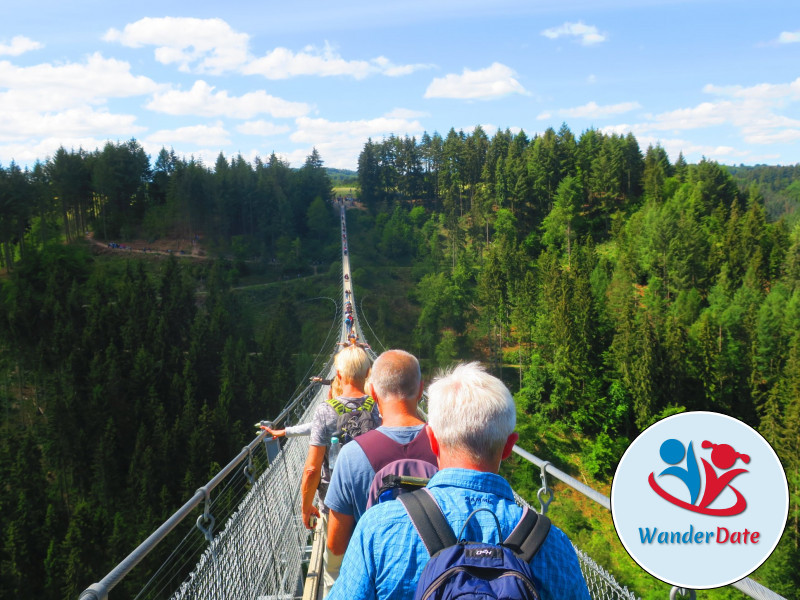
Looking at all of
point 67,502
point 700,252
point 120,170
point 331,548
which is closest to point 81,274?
point 120,170

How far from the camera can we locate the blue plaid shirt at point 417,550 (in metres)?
1.06

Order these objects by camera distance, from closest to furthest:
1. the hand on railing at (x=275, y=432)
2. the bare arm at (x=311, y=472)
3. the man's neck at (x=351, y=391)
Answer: the bare arm at (x=311, y=472)
the man's neck at (x=351, y=391)
the hand on railing at (x=275, y=432)

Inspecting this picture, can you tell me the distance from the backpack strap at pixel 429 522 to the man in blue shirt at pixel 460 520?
28 mm

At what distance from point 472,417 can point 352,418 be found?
1.23 m

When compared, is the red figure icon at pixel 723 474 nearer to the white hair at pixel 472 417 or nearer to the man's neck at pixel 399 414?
the white hair at pixel 472 417

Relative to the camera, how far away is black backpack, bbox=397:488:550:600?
37.1 inches

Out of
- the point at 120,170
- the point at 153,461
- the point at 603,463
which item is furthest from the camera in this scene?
the point at 120,170

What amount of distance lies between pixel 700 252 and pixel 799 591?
23.9 meters

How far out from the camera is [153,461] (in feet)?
99.8

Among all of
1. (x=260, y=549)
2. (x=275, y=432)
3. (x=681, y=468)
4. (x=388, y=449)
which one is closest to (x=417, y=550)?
(x=681, y=468)

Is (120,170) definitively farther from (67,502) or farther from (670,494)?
(670,494)

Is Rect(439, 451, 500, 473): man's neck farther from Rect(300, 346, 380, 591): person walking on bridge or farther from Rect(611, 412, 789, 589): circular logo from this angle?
Rect(300, 346, 380, 591): person walking on bridge

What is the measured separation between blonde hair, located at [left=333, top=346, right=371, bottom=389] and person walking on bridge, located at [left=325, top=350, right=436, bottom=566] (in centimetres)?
58

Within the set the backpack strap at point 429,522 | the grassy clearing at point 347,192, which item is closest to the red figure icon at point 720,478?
the backpack strap at point 429,522
